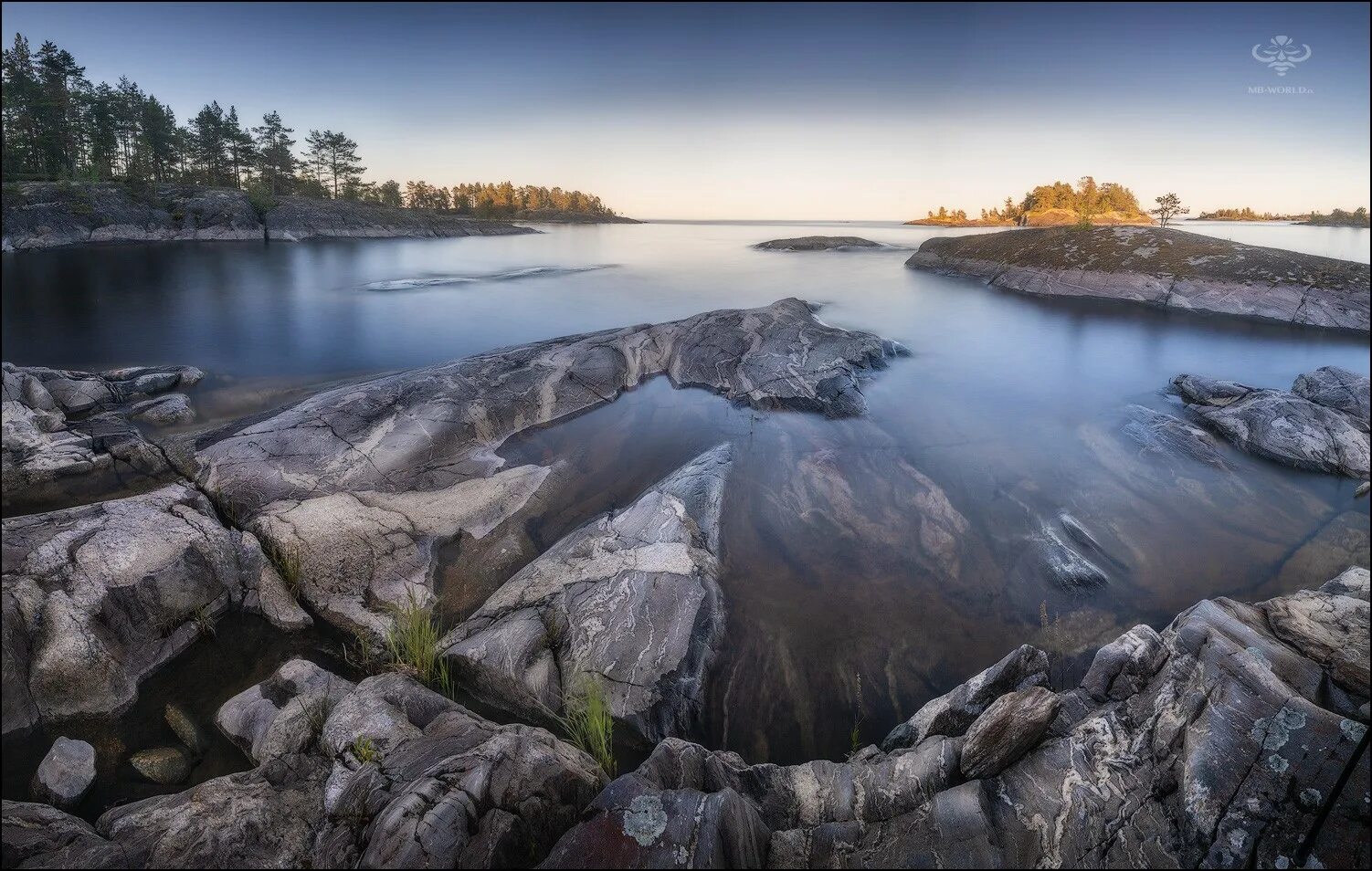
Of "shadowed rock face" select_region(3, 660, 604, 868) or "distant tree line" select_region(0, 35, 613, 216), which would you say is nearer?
"shadowed rock face" select_region(3, 660, 604, 868)

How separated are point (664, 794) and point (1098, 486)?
25.2 ft

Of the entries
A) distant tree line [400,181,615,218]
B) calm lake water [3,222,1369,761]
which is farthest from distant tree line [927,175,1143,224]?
distant tree line [400,181,615,218]

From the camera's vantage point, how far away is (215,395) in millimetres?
8484

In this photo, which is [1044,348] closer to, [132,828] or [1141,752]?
[1141,752]

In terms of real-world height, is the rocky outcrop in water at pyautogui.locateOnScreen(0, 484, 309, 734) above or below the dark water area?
above

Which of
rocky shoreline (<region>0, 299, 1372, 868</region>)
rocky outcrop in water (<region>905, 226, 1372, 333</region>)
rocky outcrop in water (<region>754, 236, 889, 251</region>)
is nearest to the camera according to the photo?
rocky shoreline (<region>0, 299, 1372, 868</region>)

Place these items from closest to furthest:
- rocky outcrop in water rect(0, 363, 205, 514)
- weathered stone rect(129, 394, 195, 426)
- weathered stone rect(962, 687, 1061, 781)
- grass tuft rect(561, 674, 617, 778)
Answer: weathered stone rect(962, 687, 1061, 781) < grass tuft rect(561, 674, 617, 778) < rocky outcrop in water rect(0, 363, 205, 514) < weathered stone rect(129, 394, 195, 426)

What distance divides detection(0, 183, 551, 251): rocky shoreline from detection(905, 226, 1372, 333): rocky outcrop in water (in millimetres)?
34266

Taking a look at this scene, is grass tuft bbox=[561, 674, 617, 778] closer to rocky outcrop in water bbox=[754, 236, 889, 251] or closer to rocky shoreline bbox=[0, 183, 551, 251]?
rocky shoreline bbox=[0, 183, 551, 251]

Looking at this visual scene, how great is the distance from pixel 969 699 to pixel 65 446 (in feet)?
30.1

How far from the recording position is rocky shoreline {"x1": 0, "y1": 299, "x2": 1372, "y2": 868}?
255cm

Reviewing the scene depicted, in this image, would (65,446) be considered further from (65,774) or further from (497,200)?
(497,200)

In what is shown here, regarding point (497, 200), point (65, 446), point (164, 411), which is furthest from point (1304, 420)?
point (497, 200)

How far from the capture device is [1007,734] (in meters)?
3.04
